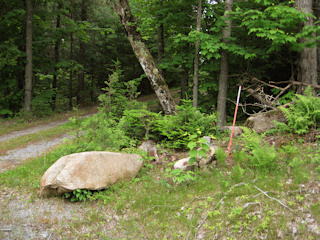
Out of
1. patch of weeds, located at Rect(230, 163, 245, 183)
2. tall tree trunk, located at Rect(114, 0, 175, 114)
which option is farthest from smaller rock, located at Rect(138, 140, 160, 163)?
tall tree trunk, located at Rect(114, 0, 175, 114)

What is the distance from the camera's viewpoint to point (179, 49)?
462 inches

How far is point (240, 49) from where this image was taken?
9.12 meters

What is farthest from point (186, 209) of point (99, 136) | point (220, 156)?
point (99, 136)

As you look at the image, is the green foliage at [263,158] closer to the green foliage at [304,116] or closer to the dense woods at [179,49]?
the green foliage at [304,116]

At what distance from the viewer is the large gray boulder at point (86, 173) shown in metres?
4.93

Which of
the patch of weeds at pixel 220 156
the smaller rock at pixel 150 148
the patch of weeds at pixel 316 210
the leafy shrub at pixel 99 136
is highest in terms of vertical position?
the leafy shrub at pixel 99 136

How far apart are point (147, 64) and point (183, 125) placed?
161 inches

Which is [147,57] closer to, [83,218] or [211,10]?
[211,10]

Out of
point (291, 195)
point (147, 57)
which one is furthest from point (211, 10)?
point (291, 195)

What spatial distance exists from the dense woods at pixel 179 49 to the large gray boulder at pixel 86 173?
4.76 metres

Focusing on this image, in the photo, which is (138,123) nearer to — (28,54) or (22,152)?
(22,152)

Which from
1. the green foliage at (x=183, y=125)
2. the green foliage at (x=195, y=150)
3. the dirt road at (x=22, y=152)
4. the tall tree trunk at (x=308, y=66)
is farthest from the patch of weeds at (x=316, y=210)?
the tall tree trunk at (x=308, y=66)

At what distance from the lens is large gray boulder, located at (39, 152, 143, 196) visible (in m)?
4.93

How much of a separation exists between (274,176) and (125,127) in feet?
15.5
